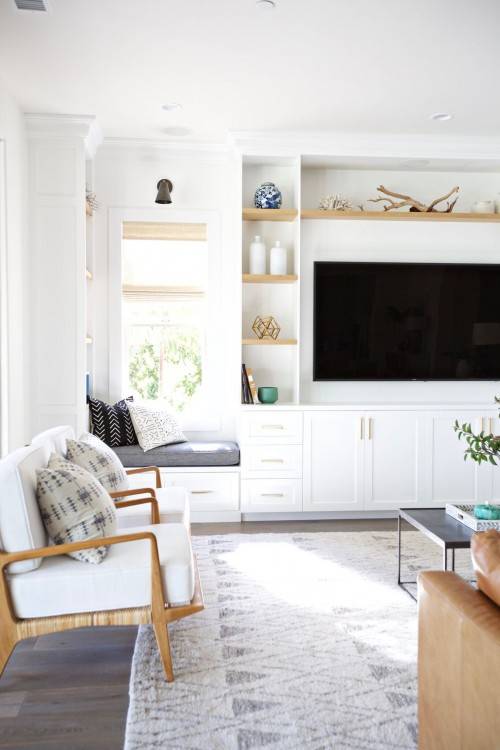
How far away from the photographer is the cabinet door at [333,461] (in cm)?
462

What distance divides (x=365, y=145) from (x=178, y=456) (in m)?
2.60

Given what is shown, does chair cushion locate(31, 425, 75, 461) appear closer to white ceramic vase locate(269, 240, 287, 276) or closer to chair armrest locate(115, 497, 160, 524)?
chair armrest locate(115, 497, 160, 524)

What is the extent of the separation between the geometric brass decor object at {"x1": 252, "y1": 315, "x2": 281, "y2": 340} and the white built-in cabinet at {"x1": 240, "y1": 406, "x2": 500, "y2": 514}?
62cm

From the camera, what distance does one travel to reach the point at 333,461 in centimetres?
464

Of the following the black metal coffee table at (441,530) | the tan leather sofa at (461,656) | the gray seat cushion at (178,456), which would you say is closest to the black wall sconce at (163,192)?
the gray seat cushion at (178,456)

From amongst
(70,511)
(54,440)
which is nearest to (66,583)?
(70,511)

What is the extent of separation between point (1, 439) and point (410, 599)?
98.9 inches

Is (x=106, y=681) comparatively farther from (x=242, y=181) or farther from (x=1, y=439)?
(x=242, y=181)

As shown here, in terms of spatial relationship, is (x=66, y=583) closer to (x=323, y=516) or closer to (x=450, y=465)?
(x=323, y=516)

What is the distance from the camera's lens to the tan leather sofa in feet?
4.56

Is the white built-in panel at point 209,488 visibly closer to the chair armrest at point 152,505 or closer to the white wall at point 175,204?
the white wall at point 175,204

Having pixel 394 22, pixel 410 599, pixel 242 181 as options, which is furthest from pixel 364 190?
pixel 410 599

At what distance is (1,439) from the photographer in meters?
3.95

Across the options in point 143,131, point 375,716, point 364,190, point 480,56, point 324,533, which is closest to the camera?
point 375,716
